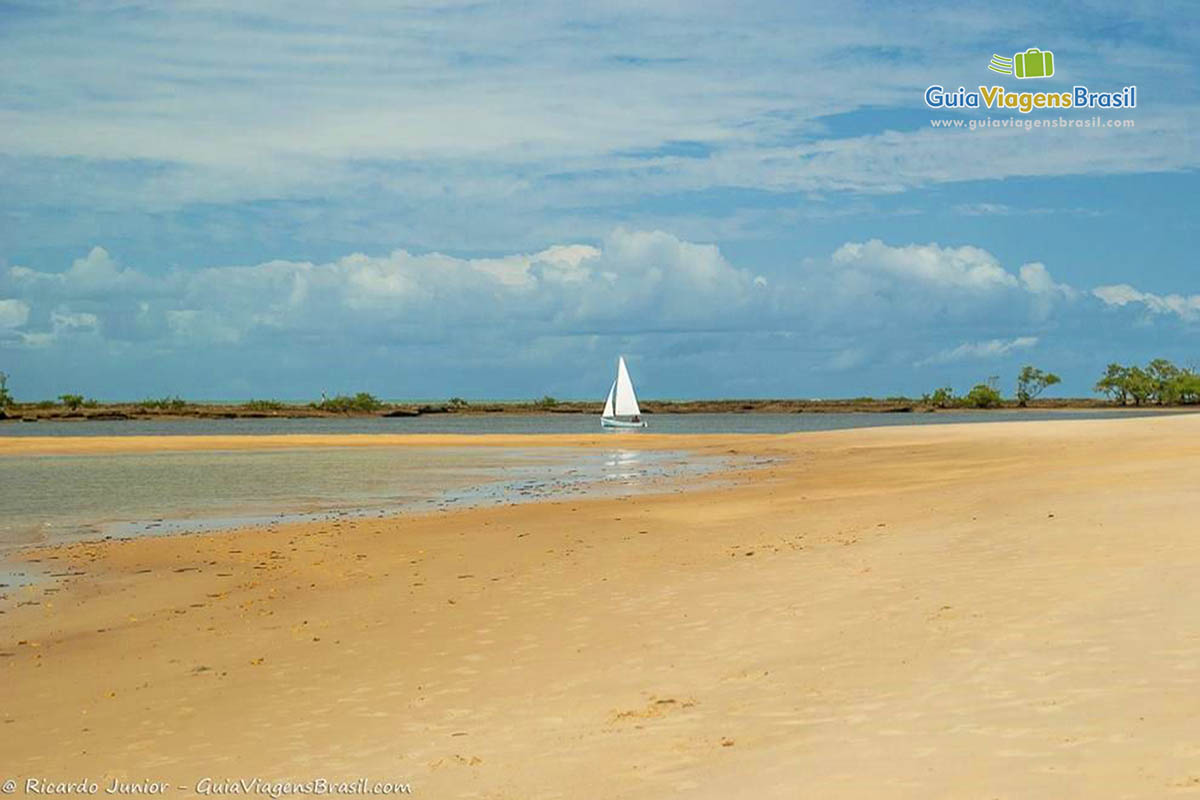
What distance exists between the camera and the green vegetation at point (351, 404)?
180 meters

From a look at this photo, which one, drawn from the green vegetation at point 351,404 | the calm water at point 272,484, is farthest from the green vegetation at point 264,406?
the calm water at point 272,484

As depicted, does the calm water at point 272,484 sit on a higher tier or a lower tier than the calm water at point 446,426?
lower

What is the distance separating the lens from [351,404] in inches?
7131

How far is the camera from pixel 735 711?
9.31 m

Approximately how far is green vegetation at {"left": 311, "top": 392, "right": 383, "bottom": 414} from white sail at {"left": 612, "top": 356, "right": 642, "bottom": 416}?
8013 cm

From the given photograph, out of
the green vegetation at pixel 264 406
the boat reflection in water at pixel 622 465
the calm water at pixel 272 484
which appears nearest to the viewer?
the calm water at pixel 272 484

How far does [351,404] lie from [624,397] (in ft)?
280

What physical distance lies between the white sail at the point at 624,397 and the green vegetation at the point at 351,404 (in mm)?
80131

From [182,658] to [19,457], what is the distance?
176 feet

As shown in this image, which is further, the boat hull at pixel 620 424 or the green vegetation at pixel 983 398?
the green vegetation at pixel 983 398

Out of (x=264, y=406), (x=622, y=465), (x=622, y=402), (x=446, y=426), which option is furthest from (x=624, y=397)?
(x=264, y=406)

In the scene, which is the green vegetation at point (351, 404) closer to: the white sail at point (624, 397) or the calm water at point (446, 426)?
the calm water at point (446, 426)

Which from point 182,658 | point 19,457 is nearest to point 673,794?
point 182,658

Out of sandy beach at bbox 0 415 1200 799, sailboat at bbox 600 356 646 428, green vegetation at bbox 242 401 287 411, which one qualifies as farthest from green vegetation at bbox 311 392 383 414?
sandy beach at bbox 0 415 1200 799
